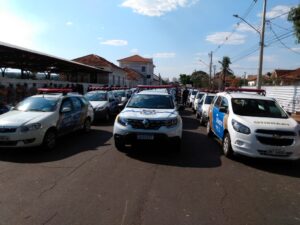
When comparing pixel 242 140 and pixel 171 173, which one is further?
pixel 242 140

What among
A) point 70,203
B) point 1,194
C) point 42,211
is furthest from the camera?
point 1,194

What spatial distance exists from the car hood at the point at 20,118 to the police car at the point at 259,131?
5.04 m

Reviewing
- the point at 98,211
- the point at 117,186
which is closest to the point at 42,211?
the point at 98,211

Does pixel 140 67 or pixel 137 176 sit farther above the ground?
pixel 140 67

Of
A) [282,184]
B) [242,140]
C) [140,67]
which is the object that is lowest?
[282,184]

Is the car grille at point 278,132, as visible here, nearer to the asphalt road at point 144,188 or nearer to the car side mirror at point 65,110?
the asphalt road at point 144,188

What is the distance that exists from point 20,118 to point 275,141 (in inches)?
253

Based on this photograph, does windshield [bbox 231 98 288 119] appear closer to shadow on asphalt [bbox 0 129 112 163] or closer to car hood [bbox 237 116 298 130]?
car hood [bbox 237 116 298 130]

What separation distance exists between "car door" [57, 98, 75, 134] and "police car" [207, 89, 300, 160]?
480cm

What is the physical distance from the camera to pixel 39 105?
895 centimetres

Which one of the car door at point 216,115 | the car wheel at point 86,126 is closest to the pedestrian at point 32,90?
the car wheel at point 86,126

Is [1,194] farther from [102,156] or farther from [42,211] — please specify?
[102,156]

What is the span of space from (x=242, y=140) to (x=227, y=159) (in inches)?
32.4

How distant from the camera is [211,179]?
5.84 m
